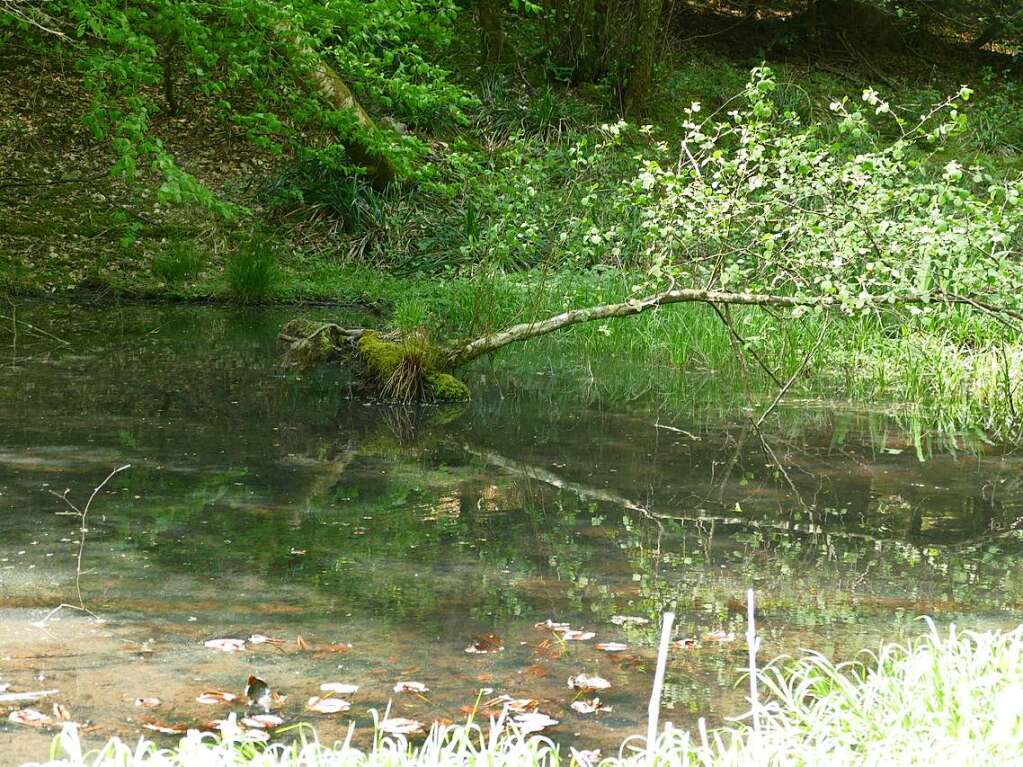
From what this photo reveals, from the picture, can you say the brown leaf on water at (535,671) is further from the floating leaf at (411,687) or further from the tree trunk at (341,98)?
the tree trunk at (341,98)

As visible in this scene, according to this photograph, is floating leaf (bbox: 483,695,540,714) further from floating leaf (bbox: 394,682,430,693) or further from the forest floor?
the forest floor

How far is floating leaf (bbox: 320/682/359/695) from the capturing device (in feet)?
11.1

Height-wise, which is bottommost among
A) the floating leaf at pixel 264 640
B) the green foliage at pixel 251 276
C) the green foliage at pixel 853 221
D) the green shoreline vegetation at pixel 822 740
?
the floating leaf at pixel 264 640

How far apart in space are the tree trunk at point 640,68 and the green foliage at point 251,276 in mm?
6996

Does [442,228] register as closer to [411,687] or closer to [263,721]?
[411,687]

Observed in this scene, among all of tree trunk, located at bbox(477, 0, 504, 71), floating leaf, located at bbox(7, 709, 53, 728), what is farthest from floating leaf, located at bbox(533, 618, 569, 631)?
tree trunk, located at bbox(477, 0, 504, 71)

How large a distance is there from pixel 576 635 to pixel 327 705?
907mm

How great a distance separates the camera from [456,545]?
4.90 metres

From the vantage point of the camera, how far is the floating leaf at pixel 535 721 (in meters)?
3.19

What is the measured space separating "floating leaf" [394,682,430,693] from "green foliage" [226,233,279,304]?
33.2 feet

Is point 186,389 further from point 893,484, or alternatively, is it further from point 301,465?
point 893,484

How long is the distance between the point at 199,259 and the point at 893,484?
9.62 metres

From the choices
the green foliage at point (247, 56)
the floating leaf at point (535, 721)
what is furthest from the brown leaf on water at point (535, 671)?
the green foliage at point (247, 56)

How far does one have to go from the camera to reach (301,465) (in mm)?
6281
